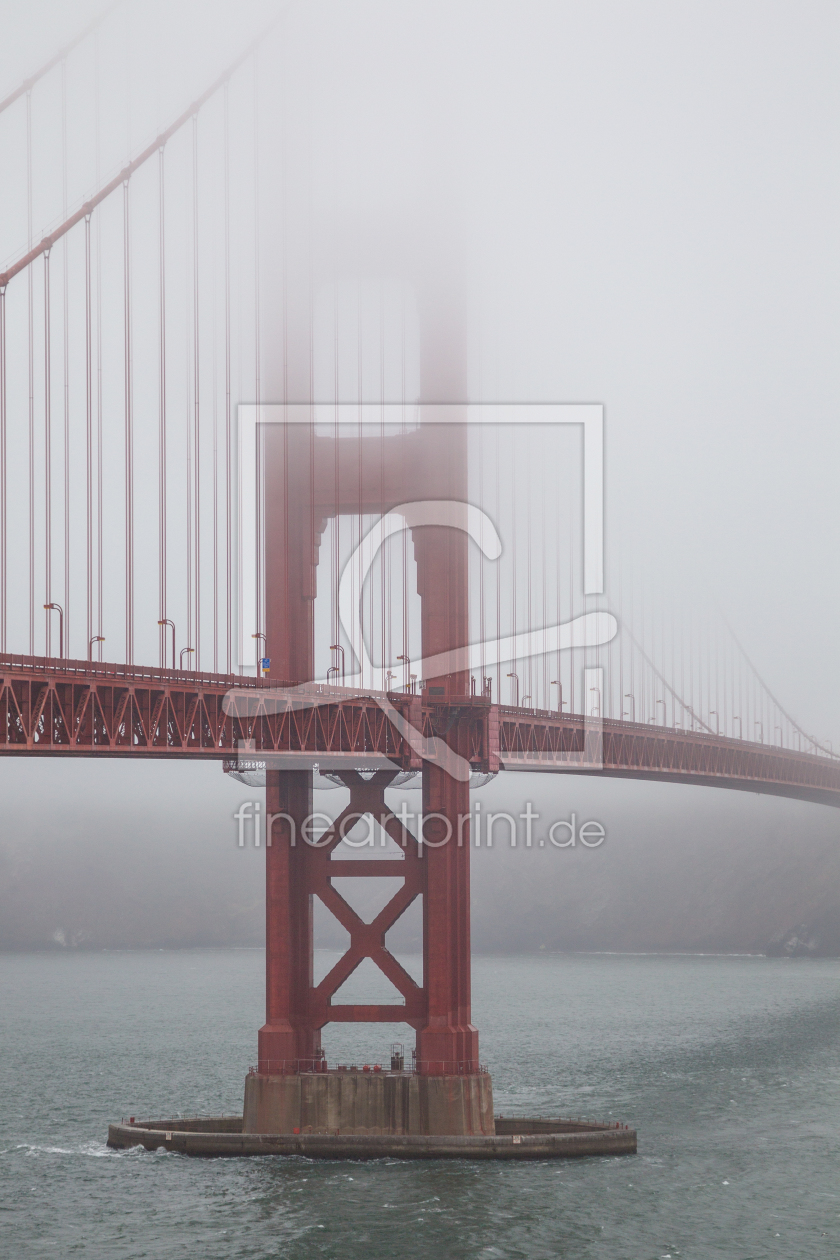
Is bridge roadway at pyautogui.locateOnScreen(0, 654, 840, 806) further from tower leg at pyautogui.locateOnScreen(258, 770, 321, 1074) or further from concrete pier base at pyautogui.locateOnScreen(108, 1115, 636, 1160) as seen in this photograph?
concrete pier base at pyautogui.locateOnScreen(108, 1115, 636, 1160)

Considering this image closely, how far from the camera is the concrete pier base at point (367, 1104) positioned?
119 feet

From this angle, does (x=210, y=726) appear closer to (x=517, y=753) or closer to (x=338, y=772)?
(x=338, y=772)

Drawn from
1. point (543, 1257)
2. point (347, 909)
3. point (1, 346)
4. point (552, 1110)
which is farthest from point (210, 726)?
point (552, 1110)

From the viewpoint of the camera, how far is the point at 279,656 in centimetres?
3809

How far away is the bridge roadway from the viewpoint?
99.2 ft

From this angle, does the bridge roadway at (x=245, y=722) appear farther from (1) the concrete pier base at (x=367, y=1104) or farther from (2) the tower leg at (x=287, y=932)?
(1) the concrete pier base at (x=367, y=1104)

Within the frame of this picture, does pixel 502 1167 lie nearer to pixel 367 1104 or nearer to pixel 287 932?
pixel 367 1104

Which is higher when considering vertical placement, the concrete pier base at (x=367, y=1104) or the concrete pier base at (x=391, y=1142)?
the concrete pier base at (x=367, y=1104)

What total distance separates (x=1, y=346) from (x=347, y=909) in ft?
54.0

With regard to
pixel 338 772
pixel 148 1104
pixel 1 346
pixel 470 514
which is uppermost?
pixel 1 346

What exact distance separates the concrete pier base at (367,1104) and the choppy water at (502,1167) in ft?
3.33

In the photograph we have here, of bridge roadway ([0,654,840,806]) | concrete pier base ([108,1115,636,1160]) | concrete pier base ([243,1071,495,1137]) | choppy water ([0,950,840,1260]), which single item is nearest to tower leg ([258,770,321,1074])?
concrete pier base ([243,1071,495,1137])

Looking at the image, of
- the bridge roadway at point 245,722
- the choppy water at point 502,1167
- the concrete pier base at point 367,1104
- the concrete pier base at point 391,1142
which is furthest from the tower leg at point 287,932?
the choppy water at point 502,1167

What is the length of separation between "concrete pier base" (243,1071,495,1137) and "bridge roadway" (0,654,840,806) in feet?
25.7
